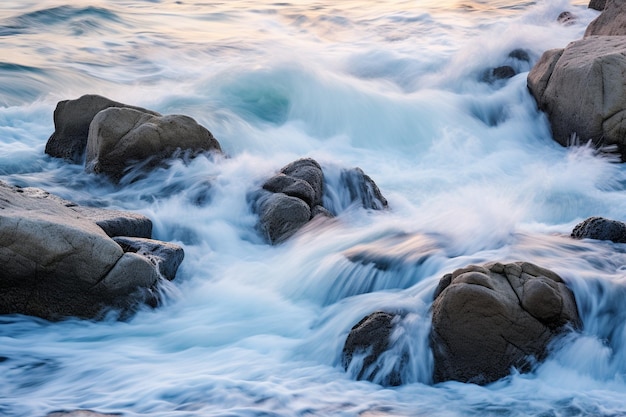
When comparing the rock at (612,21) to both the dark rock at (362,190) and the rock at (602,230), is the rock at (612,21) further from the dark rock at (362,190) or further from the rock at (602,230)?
the rock at (602,230)

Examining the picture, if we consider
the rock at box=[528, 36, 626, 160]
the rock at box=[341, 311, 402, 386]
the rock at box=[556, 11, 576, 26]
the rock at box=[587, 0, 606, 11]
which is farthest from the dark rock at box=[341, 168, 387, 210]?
the rock at box=[587, 0, 606, 11]

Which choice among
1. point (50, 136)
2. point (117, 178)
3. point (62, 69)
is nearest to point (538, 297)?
point (117, 178)

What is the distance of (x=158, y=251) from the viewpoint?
19.0 feet

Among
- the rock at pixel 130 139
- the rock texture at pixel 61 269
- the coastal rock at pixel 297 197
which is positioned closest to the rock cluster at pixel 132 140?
the rock at pixel 130 139

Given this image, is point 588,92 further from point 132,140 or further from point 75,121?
point 75,121

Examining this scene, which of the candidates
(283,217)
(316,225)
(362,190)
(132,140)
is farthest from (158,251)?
(362,190)

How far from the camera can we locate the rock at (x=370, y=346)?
14.9 feet

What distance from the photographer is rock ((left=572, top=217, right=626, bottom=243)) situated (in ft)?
19.7

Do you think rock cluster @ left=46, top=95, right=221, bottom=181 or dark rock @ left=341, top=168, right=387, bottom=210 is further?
rock cluster @ left=46, top=95, right=221, bottom=181

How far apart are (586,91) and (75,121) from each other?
551 cm

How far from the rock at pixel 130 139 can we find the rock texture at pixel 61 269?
90.5 inches

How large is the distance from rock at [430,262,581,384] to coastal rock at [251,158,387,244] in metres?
2.17

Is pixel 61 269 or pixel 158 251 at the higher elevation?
pixel 61 269

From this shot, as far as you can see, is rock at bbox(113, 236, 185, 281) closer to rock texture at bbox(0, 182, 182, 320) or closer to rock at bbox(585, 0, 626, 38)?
rock texture at bbox(0, 182, 182, 320)
